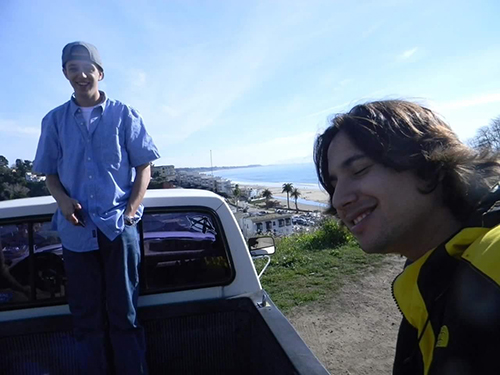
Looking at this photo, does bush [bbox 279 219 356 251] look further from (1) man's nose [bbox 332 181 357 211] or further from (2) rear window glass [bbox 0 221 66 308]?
(1) man's nose [bbox 332 181 357 211]

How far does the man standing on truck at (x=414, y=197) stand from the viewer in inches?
37.2

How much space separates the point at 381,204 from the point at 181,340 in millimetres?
1524

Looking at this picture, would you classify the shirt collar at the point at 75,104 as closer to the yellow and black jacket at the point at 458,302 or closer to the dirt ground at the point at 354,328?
the yellow and black jacket at the point at 458,302

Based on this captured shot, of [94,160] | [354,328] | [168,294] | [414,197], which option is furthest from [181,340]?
[354,328]

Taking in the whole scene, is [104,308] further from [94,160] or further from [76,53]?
[76,53]

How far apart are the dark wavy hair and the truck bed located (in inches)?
41.2

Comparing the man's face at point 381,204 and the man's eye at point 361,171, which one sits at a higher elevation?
the man's eye at point 361,171

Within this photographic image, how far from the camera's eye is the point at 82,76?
6.15 ft

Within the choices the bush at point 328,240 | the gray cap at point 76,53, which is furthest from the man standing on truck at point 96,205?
the bush at point 328,240

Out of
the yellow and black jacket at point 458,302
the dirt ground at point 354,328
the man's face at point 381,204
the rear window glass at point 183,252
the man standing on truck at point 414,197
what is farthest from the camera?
the dirt ground at point 354,328

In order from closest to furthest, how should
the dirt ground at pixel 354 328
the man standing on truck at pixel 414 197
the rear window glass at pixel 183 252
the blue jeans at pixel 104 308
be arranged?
the man standing on truck at pixel 414 197 → the blue jeans at pixel 104 308 → the rear window glass at pixel 183 252 → the dirt ground at pixel 354 328

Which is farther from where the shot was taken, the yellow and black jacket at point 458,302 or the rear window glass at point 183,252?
the rear window glass at point 183,252

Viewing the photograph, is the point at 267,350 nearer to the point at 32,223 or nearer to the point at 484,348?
the point at 484,348

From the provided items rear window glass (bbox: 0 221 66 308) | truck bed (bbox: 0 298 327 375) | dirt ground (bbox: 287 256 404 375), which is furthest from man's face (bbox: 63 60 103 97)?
dirt ground (bbox: 287 256 404 375)
